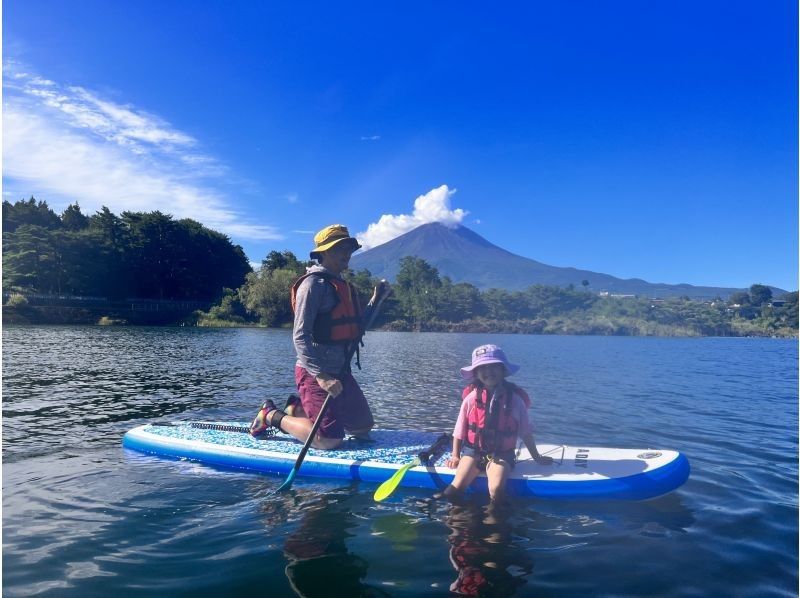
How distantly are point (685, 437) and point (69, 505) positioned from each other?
10461 mm

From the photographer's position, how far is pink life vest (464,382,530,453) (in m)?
6.01

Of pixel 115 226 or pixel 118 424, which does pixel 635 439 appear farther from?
pixel 115 226

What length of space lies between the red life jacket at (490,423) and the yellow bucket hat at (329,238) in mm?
2580

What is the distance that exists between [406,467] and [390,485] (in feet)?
1.28

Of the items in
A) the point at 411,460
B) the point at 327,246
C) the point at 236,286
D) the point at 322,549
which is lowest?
the point at 322,549

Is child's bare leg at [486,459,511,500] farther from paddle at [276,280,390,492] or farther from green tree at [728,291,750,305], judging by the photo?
green tree at [728,291,750,305]

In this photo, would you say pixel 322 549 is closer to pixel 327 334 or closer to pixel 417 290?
pixel 327 334

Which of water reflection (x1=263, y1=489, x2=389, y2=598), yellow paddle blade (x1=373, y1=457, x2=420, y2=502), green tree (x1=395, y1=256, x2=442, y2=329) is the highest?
green tree (x1=395, y1=256, x2=442, y2=329)

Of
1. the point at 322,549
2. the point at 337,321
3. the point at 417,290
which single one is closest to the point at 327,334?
the point at 337,321

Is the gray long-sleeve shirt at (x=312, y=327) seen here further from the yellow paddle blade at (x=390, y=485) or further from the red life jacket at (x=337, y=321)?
the yellow paddle blade at (x=390, y=485)

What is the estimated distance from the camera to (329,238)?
700 cm

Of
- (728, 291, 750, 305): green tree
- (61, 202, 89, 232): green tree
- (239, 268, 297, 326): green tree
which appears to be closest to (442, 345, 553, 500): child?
(239, 268, 297, 326): green tree

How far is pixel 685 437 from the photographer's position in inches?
405

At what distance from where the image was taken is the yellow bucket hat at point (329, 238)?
6945 mm
